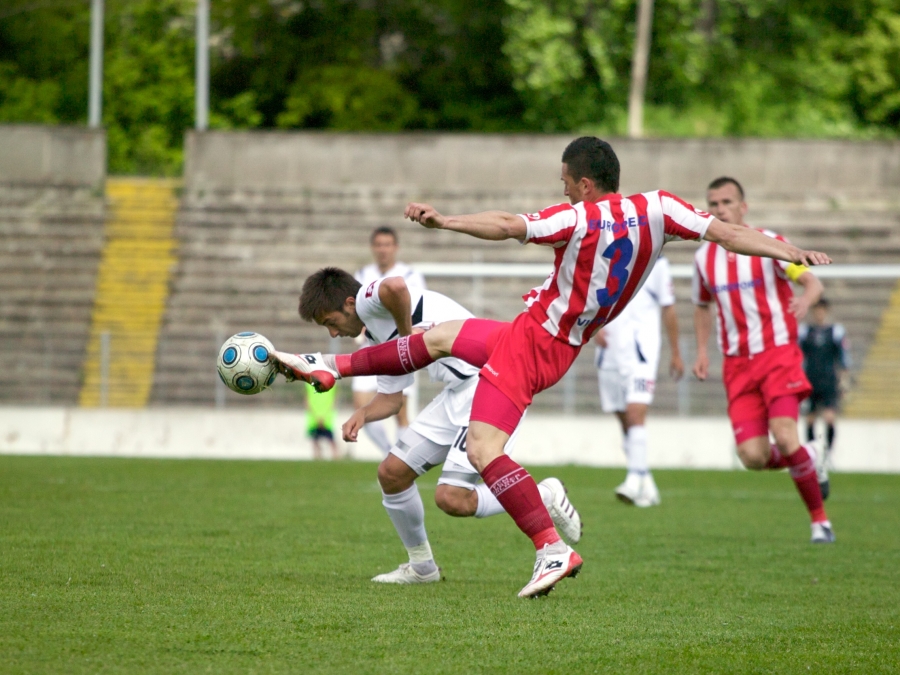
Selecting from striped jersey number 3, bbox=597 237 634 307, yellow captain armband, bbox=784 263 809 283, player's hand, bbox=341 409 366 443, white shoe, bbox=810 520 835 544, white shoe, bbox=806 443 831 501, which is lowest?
white shoe, bbox=810 520 835 544

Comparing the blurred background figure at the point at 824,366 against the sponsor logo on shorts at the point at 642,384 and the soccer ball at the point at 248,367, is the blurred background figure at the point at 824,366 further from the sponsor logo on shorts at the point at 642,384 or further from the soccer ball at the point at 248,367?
the soccer ball at the point at 248,367

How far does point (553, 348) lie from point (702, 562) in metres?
2.10

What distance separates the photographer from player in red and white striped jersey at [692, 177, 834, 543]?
26.6 ft

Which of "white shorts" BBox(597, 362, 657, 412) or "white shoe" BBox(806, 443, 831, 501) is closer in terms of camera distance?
"white shoe" BBox(806, 443, 831, 501)

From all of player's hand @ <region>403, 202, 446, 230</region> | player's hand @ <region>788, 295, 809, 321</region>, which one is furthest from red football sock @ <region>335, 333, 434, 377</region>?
player's hand @ <region>788, 295, 809, 321</region>

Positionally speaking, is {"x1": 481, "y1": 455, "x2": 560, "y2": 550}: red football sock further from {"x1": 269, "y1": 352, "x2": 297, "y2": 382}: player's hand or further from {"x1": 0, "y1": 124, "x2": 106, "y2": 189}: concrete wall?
{"x1": 0, "y1": 124, "x2": 106, "y2": 189}: concrete wall

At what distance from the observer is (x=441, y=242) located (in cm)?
2317

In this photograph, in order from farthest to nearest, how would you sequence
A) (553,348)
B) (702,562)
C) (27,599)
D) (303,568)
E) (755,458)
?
(755,458) → (702,562) → (303,568) → (553,348) → (27,599)

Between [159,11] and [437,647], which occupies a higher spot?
[159,11]

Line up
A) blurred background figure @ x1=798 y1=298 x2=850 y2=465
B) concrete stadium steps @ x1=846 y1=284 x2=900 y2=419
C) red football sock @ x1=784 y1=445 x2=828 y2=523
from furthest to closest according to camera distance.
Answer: concrete stadium steps @ x1=846 y1=284 x2=900 y2=419 → blurred background figure @ x1=798 y1=298 x2=850 y2=465 → red football sock @ x1=784 y1=445 x2=828 y2=523

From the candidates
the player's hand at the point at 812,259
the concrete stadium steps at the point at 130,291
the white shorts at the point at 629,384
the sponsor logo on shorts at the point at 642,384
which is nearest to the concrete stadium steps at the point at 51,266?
the concrete stadium steps at the point at 130,291

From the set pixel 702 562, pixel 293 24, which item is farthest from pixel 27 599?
pixel 293 24

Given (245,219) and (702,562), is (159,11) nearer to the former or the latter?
(245,219)

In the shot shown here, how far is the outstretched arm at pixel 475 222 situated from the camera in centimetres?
479
